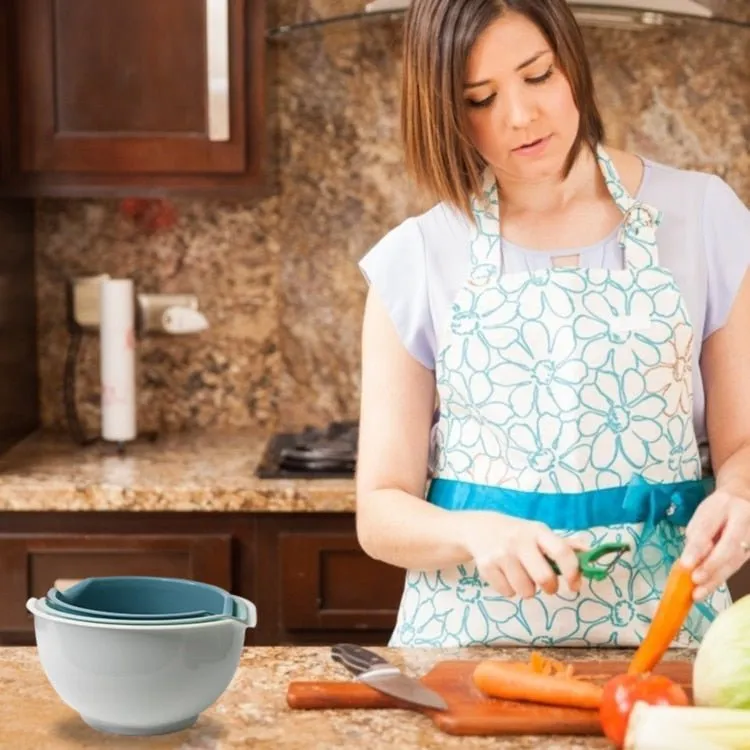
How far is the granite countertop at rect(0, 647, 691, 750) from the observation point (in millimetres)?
1103

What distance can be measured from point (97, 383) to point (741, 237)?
1788mm

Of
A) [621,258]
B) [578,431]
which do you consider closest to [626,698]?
[578,431]

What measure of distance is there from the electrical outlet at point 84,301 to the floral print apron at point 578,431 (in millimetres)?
1469

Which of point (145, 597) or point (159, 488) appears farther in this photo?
point (159, 488)

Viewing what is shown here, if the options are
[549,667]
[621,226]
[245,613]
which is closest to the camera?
[245,613]

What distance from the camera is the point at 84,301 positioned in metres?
2.87

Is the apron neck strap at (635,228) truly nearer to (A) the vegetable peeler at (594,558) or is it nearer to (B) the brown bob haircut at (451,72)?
(B) the brown bob haircut at (451,72)

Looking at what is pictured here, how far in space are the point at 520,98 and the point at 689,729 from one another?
77cm

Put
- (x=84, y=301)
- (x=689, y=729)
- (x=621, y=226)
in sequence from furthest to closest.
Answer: (x=84, y=301)
(x=621, y=226)
(x=689, y=729)

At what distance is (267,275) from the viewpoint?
296 cm

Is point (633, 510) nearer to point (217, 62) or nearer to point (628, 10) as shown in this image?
point (628, 10)

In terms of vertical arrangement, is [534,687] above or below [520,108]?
below

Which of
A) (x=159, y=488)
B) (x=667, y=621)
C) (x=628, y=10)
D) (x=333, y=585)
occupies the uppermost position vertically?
(x=628, y=10)

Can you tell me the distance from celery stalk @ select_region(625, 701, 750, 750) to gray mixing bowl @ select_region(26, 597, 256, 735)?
0.34 m
